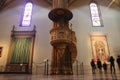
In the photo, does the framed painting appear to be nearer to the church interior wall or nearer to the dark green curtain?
the church interior wall

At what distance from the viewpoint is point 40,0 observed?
1569cm

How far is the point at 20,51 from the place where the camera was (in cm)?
1274

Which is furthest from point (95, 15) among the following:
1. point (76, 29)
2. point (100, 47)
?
point (100, 47)

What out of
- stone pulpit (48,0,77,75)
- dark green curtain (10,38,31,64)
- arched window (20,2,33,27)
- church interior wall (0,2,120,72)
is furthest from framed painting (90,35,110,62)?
arched window (20,2,33,27)

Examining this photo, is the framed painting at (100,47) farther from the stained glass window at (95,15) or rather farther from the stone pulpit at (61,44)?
the stone pulpit at (61,44)

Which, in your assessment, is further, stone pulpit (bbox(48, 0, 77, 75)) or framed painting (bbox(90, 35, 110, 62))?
framed painting (bbox(90, 35, 110, 62))

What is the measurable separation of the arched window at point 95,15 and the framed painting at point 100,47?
1.51m

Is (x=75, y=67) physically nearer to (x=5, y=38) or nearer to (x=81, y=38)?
(x=81, y=38)

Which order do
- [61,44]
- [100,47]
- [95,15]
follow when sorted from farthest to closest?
[95,15] < [100,47] < [61,44]

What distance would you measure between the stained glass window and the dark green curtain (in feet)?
21.9

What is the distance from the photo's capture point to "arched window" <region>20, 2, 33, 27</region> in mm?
14292

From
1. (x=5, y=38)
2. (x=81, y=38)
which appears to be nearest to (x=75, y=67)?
(x=81, y=38)

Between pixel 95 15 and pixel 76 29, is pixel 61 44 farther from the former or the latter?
pixel 95 15

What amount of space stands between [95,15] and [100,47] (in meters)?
3.69
